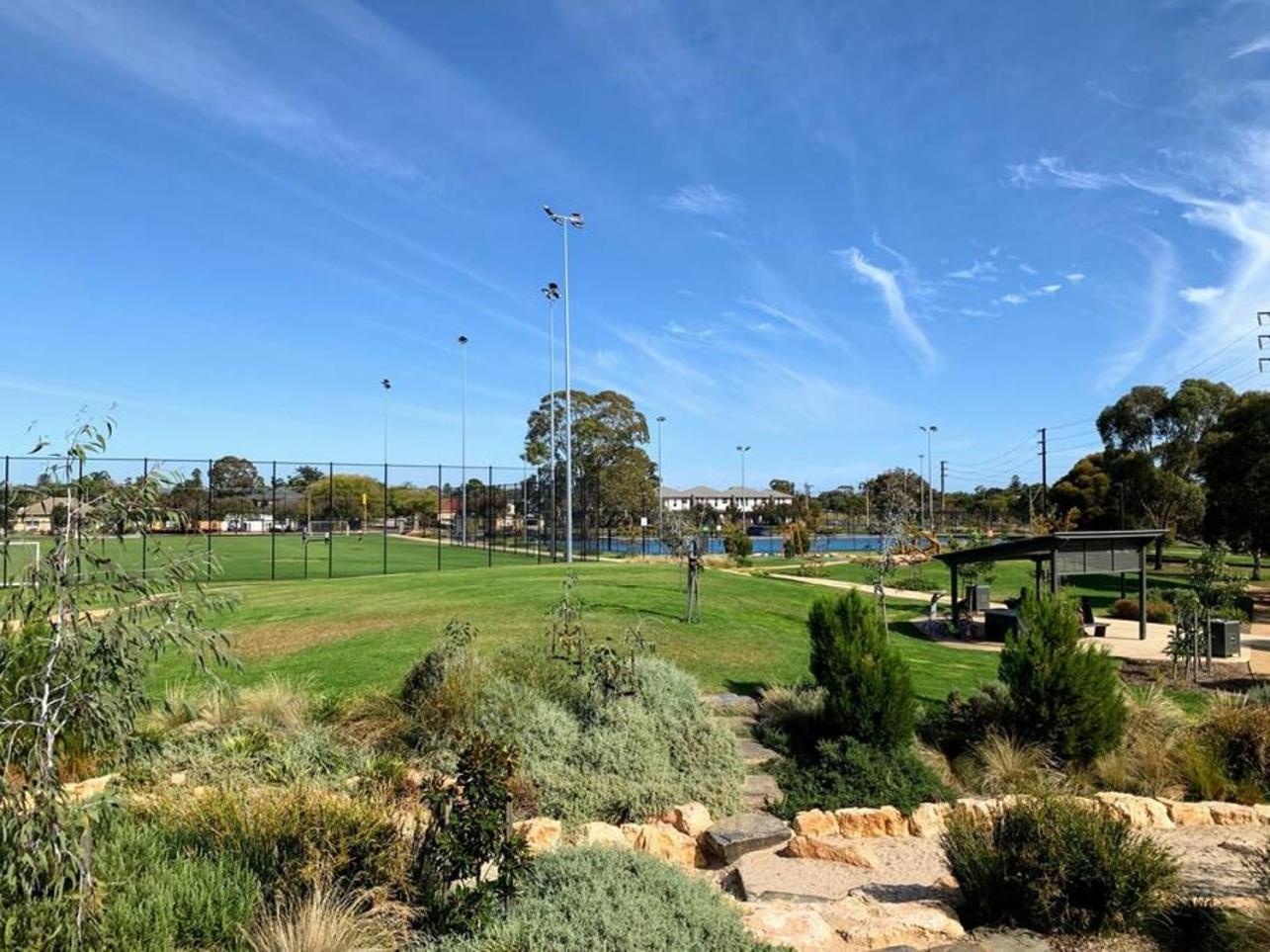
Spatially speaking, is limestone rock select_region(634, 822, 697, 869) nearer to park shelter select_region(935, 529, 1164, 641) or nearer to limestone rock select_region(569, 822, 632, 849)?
limestone rock select_region(569, 822, 632, 849)

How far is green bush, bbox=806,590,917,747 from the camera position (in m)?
7.95

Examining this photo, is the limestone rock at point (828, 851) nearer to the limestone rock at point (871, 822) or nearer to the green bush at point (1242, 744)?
the limestone rock at point (871, 822)

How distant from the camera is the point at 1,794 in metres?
3.22

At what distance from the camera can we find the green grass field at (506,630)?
10.7m

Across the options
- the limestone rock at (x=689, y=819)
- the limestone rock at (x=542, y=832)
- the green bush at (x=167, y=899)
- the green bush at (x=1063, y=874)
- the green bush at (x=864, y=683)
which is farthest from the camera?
the green bush at (x=864, y=683)

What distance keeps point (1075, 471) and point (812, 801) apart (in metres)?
54.2

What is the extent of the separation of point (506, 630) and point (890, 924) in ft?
28.0

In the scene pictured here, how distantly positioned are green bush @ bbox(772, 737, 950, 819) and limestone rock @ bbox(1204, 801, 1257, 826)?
2013mm

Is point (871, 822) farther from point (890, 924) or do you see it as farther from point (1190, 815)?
point (1190, 815)

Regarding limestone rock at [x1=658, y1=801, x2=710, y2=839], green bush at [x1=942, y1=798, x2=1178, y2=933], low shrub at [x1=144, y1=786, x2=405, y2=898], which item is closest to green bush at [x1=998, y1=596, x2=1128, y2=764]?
green bush at [x1=942, y1=798, x2=1178, y2=933]

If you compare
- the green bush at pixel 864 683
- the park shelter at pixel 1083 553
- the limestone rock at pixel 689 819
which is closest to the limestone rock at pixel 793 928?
the limestone rock at pixel 689 819

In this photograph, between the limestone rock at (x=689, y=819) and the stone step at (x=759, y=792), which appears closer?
the limestone rock at (x=689, y=819)

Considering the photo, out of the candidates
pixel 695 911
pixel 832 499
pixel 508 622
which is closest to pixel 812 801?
pixel 695 911

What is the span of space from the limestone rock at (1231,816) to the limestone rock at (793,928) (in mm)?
4340
